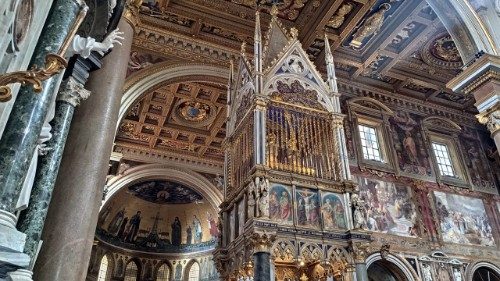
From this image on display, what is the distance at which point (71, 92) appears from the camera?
4418mm

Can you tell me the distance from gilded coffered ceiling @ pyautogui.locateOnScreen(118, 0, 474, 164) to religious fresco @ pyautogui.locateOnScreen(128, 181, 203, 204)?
294 inches

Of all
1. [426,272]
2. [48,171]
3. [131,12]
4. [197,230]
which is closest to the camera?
[48,171]

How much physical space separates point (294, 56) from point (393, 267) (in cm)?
635

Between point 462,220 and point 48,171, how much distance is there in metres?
12.5

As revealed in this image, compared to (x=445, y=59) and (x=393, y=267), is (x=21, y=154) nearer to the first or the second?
(x=393, y=267)

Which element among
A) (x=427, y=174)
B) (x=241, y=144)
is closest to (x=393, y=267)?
(x=427, y=174)

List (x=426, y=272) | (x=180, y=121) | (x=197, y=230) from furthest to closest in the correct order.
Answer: (x=197, y=230) → (x=180, y=121) → (x=426, y=272)

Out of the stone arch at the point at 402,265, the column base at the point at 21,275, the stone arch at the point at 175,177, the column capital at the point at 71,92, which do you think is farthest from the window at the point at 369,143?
the column base at the point at 21,275

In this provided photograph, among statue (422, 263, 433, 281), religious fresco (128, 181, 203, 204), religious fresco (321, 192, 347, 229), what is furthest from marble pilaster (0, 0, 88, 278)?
religious fresco (128, 181, 203, 204)

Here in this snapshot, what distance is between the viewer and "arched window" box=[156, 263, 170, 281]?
72.4ft

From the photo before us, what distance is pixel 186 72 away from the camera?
12430mm

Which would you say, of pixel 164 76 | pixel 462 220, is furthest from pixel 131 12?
pixel 462 220

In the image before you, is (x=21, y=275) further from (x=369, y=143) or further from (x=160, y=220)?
(x=160, y=220)

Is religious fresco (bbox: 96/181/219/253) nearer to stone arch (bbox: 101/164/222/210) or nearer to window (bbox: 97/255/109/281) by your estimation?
window (bbox: 97/255/109/281)
